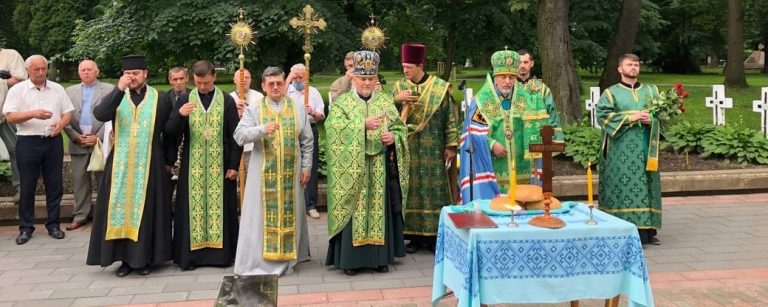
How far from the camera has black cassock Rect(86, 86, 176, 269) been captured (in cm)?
651

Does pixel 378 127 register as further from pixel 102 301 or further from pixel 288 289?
pixel 102 301

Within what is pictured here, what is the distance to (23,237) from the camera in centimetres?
796

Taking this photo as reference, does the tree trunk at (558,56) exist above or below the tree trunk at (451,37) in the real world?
below

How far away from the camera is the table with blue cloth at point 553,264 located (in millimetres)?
4148

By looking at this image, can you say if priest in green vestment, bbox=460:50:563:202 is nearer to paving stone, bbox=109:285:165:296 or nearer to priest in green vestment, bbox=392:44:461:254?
priest in green vestment, bbox=392:44:461:254

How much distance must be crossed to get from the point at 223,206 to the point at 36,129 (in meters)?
2.58

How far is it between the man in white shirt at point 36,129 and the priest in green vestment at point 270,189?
2.69 m

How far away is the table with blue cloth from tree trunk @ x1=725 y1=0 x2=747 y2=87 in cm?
2381

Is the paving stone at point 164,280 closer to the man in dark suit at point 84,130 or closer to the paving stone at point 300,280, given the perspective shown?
the paving stone at point 300,280

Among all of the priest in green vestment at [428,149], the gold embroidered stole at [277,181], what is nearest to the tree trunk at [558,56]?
the priest in green vestment at [428,149]

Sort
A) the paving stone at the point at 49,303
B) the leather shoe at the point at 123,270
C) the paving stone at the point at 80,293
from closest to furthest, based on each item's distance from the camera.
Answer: the paving stone at the point at 49,303
the paving stone at the point at 80,293
the leather shoe at the point at 123,270

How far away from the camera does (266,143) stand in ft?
20.9

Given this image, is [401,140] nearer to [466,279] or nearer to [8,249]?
[466,279]

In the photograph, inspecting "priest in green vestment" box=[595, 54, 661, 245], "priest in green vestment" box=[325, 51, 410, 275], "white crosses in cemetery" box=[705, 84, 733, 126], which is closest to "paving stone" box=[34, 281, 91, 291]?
"priest in green vestment" box=[325, 51, 410, 275]
